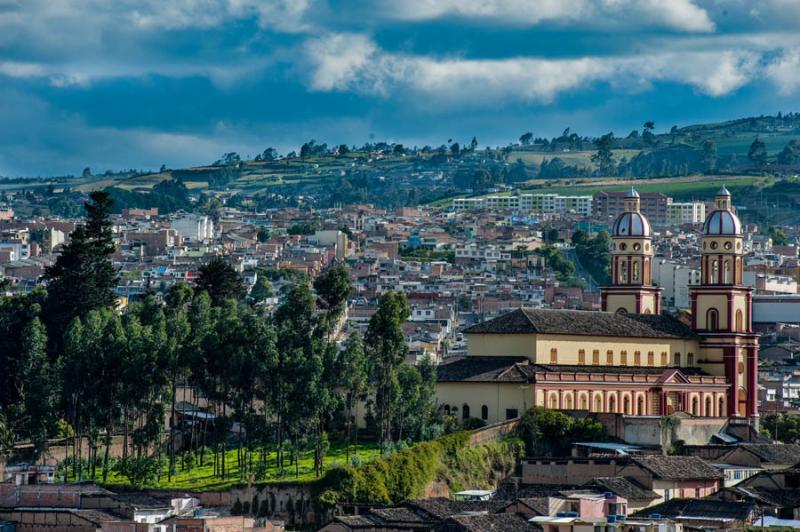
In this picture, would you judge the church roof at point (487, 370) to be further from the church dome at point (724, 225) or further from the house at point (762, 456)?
the church dome at point (724, 225)

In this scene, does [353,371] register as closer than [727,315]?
Yes

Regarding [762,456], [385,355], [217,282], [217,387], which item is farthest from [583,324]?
[217,282]

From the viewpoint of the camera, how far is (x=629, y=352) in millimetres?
101750

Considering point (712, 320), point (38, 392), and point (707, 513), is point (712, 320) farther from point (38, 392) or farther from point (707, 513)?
point (707, 513)

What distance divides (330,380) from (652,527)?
23193 mm

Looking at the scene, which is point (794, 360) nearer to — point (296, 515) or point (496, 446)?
point (496, 446)

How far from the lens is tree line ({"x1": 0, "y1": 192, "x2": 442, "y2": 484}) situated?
87.1m

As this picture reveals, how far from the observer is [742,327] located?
107312 mm

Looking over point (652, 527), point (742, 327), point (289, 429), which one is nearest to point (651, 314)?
point (742, 327)

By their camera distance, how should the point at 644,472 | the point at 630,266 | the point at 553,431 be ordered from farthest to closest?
the point at 630,266 < the point at 553,431 < the point at 644,472

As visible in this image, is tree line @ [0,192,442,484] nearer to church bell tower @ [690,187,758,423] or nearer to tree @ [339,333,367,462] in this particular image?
tree @ [339,333,367,462]

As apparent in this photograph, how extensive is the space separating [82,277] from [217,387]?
15027 millimetres

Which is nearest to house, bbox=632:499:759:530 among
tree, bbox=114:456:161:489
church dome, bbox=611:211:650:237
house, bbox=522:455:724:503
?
house, bbox=522:455:724:503

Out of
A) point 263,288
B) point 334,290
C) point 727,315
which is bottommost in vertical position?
point 263,288
